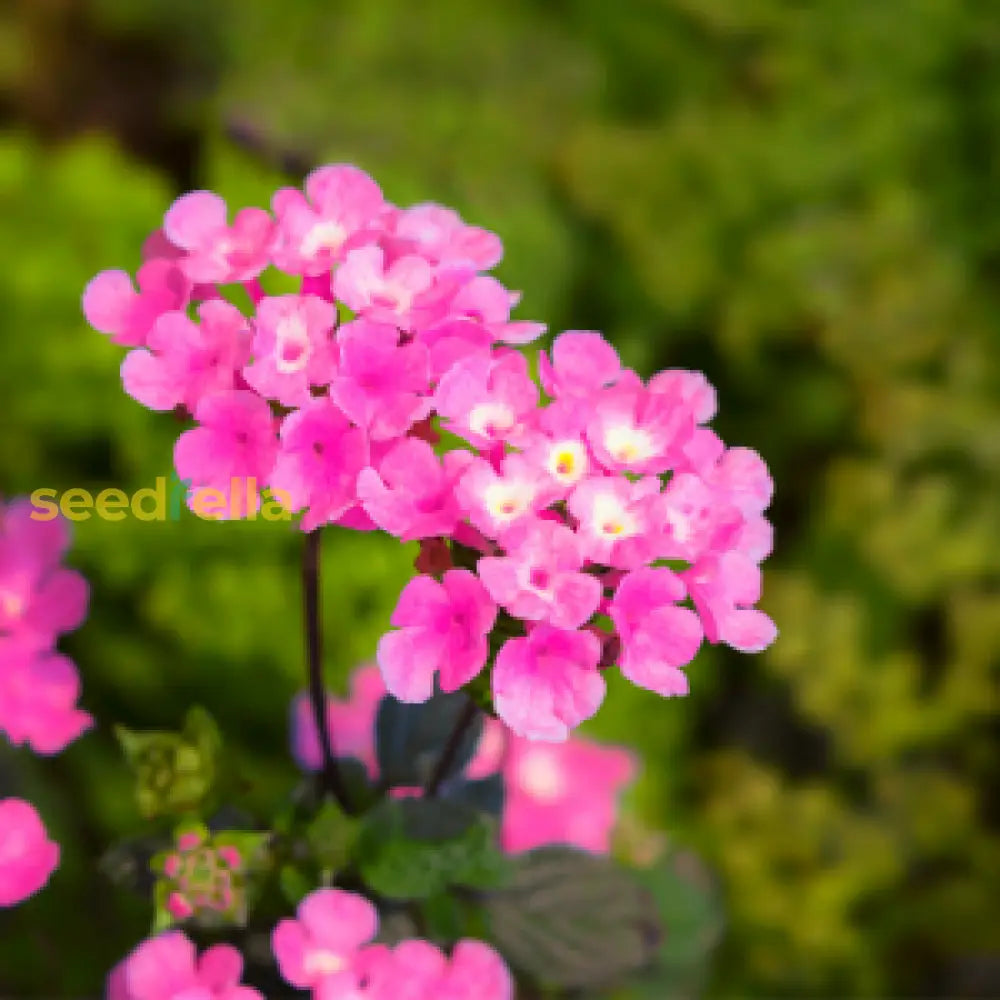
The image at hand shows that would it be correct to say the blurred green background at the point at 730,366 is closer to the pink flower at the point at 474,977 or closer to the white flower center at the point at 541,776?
the white flower center at the point at 541,776

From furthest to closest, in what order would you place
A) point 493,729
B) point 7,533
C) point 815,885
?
point 815,885
point 493,729
point 7,533

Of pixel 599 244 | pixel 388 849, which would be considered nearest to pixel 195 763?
pixel 388 849

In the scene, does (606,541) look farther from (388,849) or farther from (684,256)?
(684,256)

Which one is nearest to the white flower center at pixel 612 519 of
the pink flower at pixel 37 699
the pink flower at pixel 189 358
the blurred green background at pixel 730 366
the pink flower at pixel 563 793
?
the pink flower at pixel 189 358

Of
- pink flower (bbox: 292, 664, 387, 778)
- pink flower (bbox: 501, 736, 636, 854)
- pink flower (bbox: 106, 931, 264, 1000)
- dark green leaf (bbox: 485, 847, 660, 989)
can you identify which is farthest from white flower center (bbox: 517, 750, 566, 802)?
pink flower (bbox: 106, 931, 264, 1000)

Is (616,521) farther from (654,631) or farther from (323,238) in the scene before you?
(323,238)

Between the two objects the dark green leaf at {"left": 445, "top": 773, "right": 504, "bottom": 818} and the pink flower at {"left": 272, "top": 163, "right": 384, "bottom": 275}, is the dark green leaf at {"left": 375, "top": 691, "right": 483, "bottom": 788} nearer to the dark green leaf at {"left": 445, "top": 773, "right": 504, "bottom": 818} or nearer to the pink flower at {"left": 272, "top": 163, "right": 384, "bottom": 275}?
the dark green leaf at {"left": 445, "top": 773, "right": 504, "bottom": 818}
